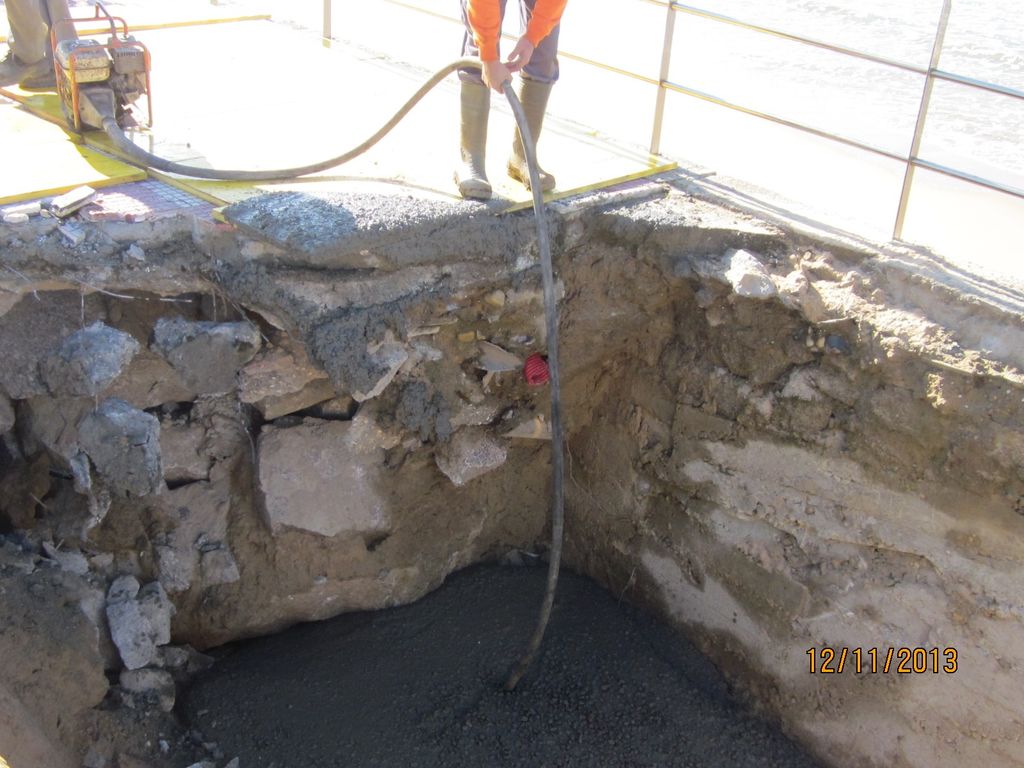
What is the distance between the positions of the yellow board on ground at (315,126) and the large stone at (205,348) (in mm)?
489

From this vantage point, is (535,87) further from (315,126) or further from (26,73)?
(26,73)

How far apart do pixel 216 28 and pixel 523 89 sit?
108 inches

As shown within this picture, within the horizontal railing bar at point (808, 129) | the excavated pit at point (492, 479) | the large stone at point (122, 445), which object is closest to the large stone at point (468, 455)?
the excavated pit at point (492, 479)

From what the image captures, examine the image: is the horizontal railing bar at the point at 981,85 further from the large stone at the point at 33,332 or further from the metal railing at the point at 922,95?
the large stone at the point at 33,332

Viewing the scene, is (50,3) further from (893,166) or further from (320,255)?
(893,166)

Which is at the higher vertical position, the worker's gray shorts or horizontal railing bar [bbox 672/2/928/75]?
horizontal railing bar [bbox 672/2/928/75]

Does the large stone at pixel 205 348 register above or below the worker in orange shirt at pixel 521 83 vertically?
below

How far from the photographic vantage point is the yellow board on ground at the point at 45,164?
A: 3.63m

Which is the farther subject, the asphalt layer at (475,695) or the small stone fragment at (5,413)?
the asphalt layer at (475,695)

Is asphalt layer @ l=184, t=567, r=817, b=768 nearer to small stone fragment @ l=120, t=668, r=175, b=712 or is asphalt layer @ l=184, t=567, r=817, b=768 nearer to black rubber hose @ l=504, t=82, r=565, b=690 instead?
small stone fragment @ l=120, t=668, r=175, b=712

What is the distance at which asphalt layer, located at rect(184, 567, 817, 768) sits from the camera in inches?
160

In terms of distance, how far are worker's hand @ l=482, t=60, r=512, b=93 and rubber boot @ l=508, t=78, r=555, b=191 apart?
425mm

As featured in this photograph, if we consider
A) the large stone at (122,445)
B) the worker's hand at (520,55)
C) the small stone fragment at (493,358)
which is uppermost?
the worker's hand at (520,55)
